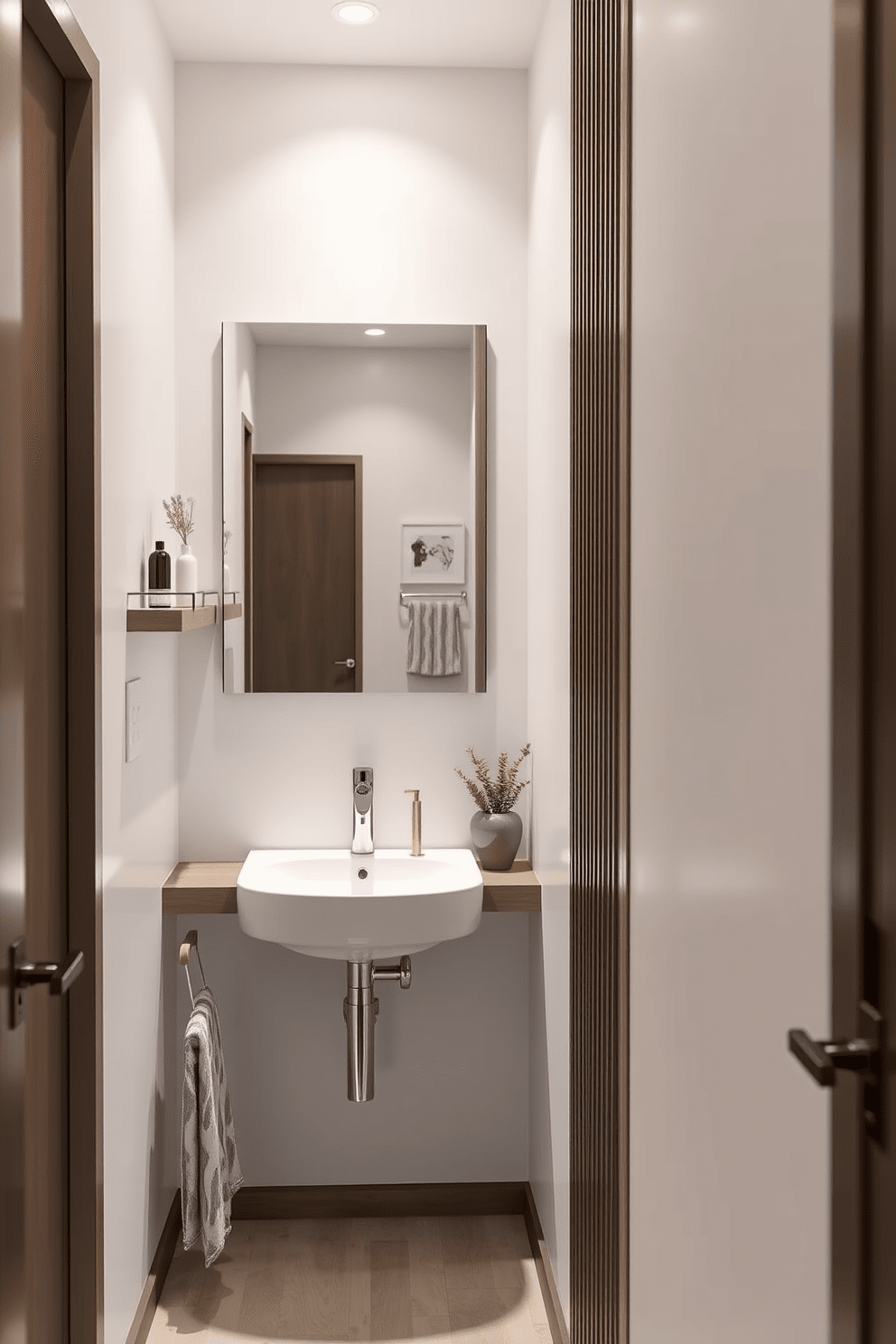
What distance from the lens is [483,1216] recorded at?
287 cm

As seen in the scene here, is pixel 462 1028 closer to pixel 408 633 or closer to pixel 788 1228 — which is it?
pixel 408 633

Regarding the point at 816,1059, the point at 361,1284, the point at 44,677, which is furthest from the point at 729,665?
the point at 361,1284

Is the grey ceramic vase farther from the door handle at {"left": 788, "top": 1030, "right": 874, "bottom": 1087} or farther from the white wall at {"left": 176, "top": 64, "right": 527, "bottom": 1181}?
the door handle at {"left": 788, "top": 1030, "right": 874, "bottom": 1087}

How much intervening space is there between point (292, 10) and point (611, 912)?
6.55 feet

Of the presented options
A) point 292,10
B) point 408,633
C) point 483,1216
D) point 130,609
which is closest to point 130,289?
point 130,609

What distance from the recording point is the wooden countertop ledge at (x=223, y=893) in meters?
2.59

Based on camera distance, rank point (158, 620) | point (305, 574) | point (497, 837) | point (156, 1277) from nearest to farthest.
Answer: point (158, 620), point (156, 1277), point (497, 837), point (305, 574)

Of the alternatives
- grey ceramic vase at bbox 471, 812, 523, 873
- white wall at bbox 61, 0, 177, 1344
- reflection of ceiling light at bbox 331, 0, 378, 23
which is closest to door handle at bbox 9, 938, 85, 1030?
white wall at bbox 61, 0, 177, 1344

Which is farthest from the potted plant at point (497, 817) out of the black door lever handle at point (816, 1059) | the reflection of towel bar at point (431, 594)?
the black door lever handle at point (816, 1059)

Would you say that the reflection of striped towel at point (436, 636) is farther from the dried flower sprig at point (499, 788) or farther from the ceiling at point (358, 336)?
the ceiling at point (358, 336)

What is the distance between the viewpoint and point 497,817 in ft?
8.99

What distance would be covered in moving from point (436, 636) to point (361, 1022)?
896mm

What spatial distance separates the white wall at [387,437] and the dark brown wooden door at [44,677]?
1.03 metres

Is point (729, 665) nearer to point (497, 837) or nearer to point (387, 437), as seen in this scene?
point (497, 837)
